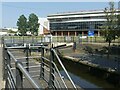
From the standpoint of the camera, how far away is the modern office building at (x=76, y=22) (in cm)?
10029

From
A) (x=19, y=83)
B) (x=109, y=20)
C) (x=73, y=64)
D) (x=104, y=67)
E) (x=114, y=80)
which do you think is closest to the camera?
(x=19, y=83)

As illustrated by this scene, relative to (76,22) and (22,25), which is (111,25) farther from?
(22,25)

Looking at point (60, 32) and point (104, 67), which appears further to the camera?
point (60, 32)

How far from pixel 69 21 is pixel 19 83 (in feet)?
346

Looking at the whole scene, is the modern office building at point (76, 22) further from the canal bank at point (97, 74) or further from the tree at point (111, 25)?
the canal bank at point (97, 74)

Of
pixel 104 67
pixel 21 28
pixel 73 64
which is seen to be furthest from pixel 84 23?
pixel 104 67

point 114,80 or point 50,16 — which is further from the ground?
point 50,16

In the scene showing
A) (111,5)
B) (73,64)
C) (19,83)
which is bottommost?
(73,64)

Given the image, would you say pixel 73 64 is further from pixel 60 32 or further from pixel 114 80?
pixel 60 32

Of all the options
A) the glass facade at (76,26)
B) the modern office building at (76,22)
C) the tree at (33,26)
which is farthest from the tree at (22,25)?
the glass facade at (76,26)

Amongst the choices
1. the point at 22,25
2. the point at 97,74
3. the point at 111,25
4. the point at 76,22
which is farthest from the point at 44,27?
the point at 97,74

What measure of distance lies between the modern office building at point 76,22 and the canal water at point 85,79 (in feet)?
232

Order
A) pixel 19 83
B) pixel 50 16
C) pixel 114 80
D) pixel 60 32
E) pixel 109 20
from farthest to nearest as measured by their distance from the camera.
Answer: pixel 50 16 < pixel 60 32 < pixel 109 20 < pixel 114 80 < pixel 19 83

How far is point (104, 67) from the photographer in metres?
22.8
